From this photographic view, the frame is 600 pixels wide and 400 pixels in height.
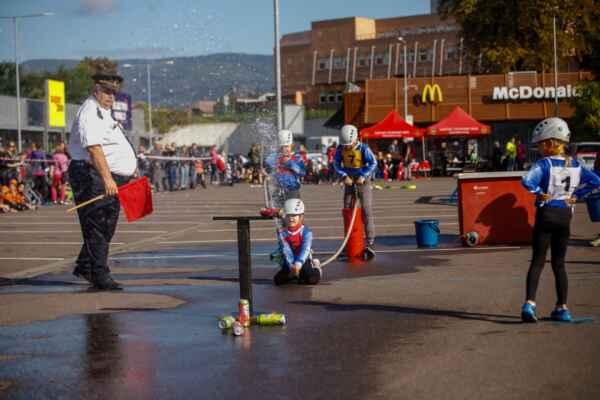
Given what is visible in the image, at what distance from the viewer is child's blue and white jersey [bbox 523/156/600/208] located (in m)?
8.32

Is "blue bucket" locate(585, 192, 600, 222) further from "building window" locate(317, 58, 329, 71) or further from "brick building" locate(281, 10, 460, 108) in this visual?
"building window" locate(317, 58, 329, 71)

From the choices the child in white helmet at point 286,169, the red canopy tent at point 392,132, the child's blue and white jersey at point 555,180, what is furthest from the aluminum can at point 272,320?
the red canopy tent at point 392,132

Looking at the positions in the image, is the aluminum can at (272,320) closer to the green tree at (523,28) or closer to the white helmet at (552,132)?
the white helmet at (552,132)

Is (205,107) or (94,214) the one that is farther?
(205,107)

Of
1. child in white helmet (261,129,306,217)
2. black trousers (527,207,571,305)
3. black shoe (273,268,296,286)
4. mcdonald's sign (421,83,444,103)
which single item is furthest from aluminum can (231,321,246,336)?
mcdonald's sign (421,83,444,103)

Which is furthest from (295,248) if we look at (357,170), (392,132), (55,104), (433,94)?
(433,94)

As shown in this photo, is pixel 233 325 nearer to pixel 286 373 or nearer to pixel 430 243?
pixel 286 373

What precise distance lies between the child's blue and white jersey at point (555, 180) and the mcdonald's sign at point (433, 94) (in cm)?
5341

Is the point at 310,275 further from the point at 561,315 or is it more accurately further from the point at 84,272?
the point at 561,315

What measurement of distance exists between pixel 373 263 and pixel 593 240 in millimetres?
3614

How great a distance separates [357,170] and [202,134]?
85.6m

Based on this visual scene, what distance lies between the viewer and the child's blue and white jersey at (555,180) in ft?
27.3

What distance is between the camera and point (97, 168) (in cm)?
1054

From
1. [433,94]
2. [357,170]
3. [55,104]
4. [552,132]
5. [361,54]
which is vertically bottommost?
[357,170]
